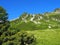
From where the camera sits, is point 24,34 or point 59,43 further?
point 59,43

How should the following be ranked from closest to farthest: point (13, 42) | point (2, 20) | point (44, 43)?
point (13, 42) < point (2, 20) < point (44, 43)

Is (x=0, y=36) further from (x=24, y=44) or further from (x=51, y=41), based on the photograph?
(x=51, y=41)

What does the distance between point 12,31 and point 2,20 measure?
255 cm

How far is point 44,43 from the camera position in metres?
61.7

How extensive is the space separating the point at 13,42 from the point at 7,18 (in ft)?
17.6

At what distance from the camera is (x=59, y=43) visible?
6288 centimetres

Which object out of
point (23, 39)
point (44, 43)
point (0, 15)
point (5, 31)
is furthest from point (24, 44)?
point (44, 43)

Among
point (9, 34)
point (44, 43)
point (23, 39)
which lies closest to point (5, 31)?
point (9, 34)

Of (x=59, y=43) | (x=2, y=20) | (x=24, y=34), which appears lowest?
(x=59, y=43)

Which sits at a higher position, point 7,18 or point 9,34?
point 7,18

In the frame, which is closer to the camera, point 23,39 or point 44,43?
point 23,39

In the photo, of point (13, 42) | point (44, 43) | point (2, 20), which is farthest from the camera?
point (44, 43)

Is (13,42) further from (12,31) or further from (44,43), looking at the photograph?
(44,43)

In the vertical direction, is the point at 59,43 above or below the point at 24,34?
below
